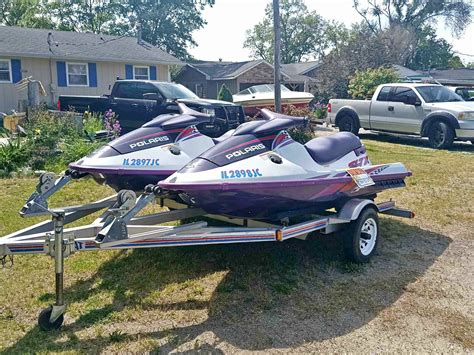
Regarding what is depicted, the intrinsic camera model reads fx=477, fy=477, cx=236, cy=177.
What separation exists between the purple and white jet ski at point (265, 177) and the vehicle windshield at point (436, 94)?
9537 mm

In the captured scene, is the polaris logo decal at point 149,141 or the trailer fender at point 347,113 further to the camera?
the trailer fender at point 347,113

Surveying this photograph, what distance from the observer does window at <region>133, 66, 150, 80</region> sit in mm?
23609

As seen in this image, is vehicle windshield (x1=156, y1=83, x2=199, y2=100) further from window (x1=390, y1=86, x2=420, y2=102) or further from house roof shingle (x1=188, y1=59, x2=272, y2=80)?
house roof shingle (x1=188, y1=59, x2=272, y2=80)

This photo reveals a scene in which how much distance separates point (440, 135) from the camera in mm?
12633

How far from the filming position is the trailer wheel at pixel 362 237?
4613mm

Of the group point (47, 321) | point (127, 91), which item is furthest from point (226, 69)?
point (47, 321)

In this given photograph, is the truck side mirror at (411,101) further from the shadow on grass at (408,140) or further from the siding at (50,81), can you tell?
the siding at (50,81)

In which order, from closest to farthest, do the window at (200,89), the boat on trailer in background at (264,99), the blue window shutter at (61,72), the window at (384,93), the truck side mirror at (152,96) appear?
the truck side mirror at (152,96), the window at (384,93), the boat on trailer in background at (264,99), the blue window shutter at (61,72), the window at (200,89)

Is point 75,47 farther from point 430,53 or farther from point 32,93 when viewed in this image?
point 430,53

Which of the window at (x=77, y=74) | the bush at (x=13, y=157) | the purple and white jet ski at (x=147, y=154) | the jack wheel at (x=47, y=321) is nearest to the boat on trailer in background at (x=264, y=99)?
the window at (x=77, y=74)

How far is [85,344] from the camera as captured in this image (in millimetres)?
3291

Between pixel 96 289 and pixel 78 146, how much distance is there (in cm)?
547

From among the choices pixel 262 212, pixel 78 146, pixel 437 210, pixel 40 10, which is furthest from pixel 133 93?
pixel 40 10

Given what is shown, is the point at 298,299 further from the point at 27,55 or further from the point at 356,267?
the point at 27,55
